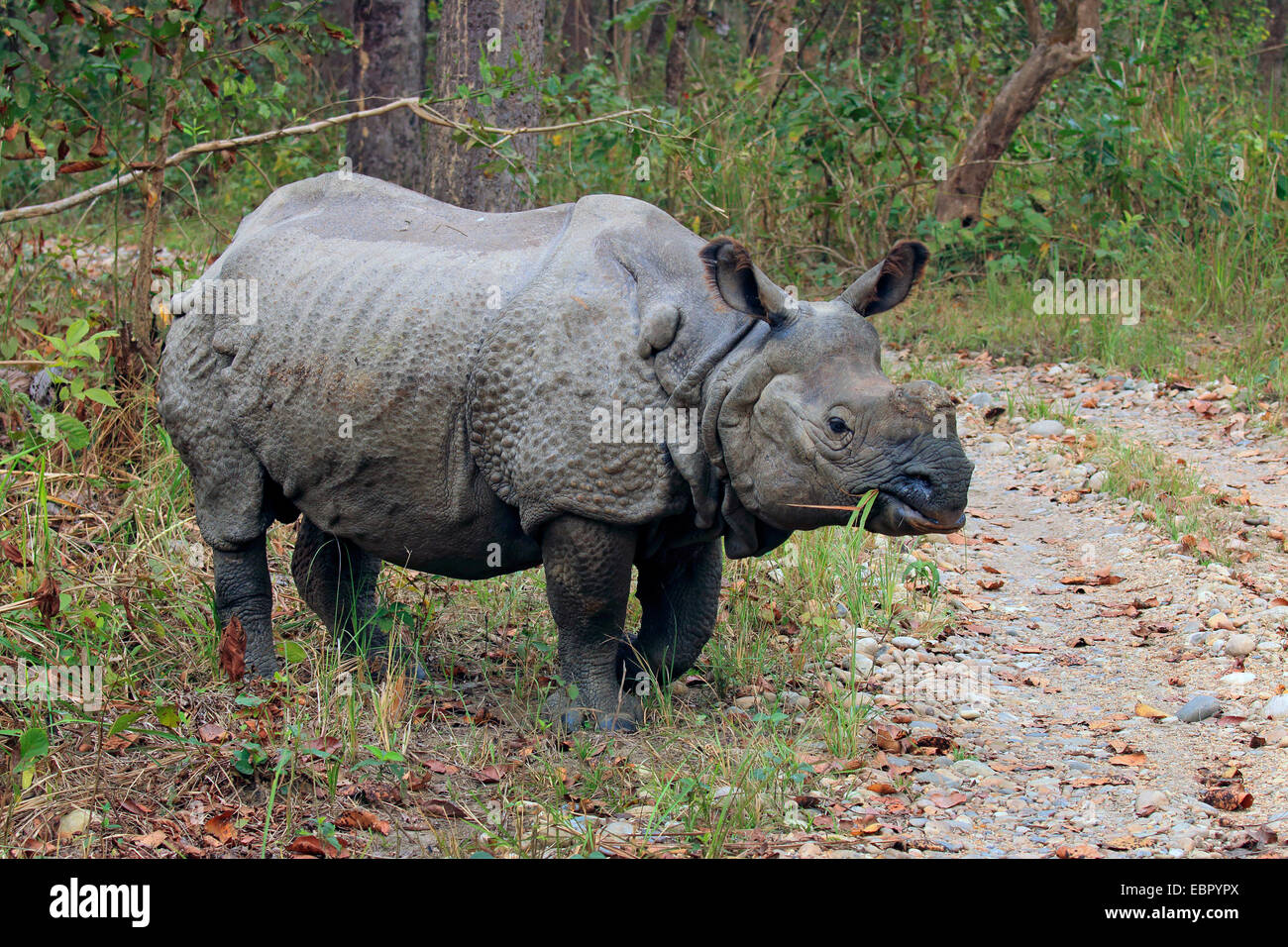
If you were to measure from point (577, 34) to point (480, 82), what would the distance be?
10.1 m

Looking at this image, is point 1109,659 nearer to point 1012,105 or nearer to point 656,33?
point 1012,105

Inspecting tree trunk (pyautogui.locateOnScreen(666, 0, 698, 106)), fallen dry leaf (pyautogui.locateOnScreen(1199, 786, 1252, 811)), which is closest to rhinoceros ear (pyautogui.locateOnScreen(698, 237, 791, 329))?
fallen dry leaf (pyautogui.locateOnScreen(1199, 786, 1252, 811))

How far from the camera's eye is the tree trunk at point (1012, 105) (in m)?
9.81

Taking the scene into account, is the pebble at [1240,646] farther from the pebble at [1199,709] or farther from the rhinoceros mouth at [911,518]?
the rhinoceros mouth at [911,518]

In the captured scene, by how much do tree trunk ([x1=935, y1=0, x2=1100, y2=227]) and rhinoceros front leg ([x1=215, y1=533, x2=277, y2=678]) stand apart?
6.73 m

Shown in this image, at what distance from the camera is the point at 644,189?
9.67 m

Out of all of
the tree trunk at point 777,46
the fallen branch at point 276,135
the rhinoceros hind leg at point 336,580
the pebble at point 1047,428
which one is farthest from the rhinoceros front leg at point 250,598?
the tree trunk at point 777,46

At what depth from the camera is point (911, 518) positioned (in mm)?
3775

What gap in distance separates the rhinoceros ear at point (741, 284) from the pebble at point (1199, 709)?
206 centimetres

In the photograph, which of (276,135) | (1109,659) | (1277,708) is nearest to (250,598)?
(276,135)
